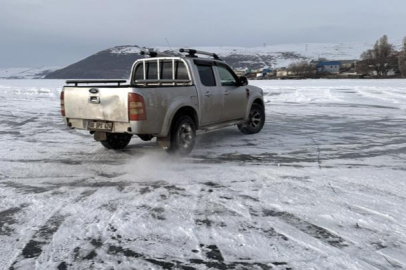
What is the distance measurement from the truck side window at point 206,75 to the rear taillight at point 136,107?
1906 millimetres

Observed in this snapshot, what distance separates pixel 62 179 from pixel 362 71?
326 feet

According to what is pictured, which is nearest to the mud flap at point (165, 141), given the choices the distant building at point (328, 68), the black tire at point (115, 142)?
the black tire at point (115, 142)

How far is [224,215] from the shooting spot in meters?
3.86

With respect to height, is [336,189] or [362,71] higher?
[362,71]

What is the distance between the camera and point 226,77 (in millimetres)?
7988

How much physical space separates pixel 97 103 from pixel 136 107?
844 mm

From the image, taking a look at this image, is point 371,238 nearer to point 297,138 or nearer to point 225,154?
point 225,154

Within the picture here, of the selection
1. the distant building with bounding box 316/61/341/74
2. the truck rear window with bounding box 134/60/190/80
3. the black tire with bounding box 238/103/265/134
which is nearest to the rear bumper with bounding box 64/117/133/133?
the truck rear window with bounding box 134/60/190/80

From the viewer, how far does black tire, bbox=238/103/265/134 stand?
29.1 ft

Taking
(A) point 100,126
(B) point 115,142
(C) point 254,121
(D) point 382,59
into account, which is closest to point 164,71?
(B) point 115,142

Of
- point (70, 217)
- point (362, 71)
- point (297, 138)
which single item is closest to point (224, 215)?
point (70, 217)

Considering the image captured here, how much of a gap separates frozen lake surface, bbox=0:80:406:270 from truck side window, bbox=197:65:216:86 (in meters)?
1.41

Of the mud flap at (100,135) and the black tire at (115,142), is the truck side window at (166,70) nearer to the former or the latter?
the black tire at (115,142)

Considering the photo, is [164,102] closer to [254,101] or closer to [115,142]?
[115,142]
